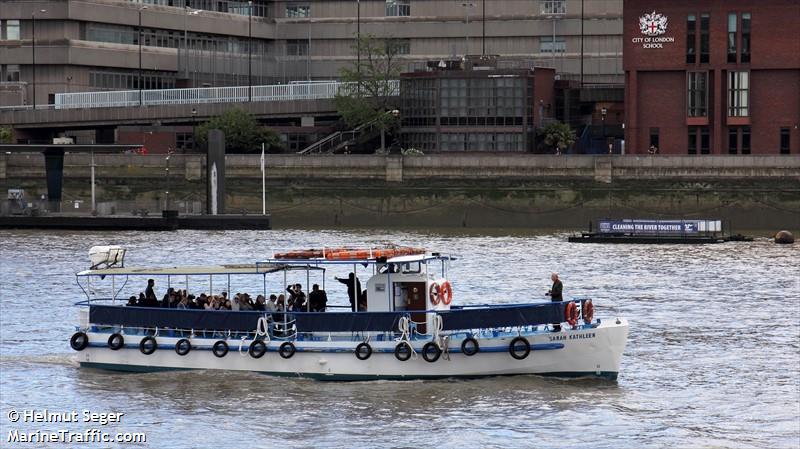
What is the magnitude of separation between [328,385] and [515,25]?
12030 centimetres

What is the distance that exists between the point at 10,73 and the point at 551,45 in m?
51.3

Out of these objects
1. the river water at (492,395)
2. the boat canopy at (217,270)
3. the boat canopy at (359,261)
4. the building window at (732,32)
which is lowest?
the river water at (492,395)

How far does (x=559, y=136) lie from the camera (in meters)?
137

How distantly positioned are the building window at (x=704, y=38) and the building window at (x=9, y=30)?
63864 mm

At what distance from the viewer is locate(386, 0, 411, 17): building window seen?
168000 mm

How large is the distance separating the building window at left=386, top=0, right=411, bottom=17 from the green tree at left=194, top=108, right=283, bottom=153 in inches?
1213

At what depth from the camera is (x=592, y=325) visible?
155ft

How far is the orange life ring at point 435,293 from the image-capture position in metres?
48.9

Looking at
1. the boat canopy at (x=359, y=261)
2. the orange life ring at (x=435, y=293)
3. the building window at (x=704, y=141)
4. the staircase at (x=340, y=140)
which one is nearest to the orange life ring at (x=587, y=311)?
the orange life ring at (x=435, y=293)

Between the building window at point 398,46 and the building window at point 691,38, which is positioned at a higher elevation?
the building window at point 398,46

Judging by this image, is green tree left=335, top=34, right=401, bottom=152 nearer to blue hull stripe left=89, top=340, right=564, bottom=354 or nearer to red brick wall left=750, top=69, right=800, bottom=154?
red brick wall left=750, top=69, right=800, bottom=154

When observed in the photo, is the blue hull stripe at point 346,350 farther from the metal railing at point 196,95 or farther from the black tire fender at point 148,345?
the metal railing at point 196,95

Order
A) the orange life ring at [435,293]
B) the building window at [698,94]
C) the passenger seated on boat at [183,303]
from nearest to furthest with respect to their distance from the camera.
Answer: the orange life ring at [435,293] → the passenger seated on boat at [183,303] → the building window at [698,94]

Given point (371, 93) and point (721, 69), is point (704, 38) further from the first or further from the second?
point (371, 93)
